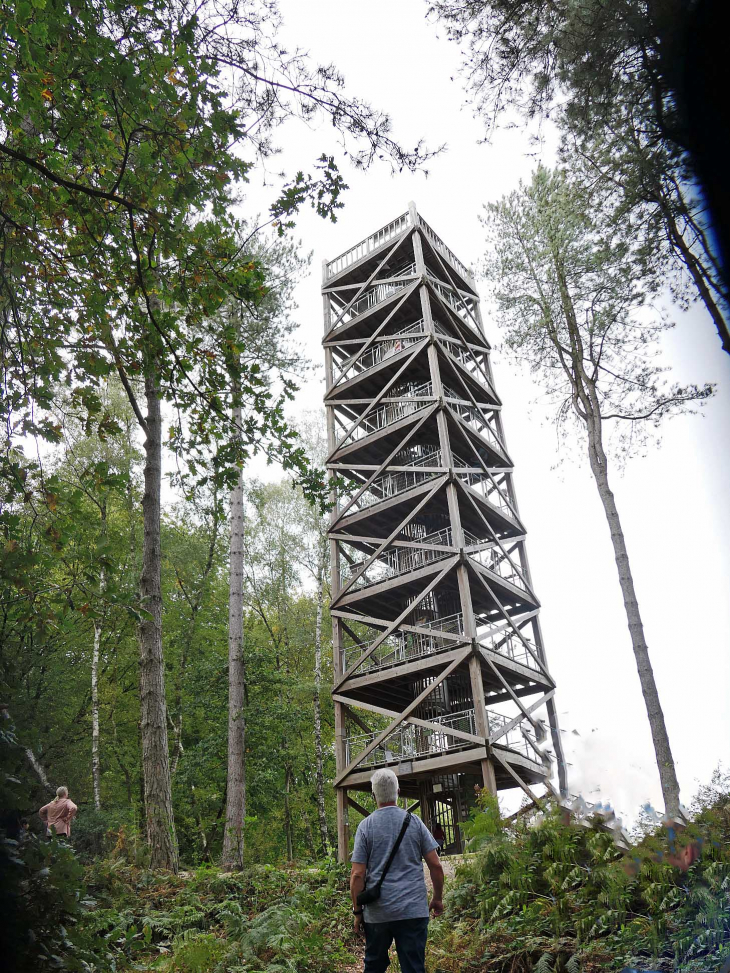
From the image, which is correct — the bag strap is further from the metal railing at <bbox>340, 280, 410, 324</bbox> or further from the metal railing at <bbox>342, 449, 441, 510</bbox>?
the metal railing at <bbox>340, 280, 410, 324</bbox>

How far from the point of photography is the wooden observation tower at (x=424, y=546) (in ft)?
51.0

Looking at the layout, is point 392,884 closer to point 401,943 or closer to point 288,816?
point 401,943

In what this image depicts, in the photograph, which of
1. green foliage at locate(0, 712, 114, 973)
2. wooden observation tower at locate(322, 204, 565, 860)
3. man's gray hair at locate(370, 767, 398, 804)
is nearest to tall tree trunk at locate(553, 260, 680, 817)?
wooden observation tower at locate(322, 204, 565, 860)

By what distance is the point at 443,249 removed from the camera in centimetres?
2273

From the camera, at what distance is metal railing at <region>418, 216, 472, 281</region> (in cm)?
2165

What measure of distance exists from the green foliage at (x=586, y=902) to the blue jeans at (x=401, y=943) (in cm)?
110

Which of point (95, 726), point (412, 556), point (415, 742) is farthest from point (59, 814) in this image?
point (412, 556)

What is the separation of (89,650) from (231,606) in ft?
25.2

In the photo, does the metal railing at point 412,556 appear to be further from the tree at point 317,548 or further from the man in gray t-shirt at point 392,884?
the man in gray t-shirt at point 392,884

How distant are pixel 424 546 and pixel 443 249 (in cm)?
1175

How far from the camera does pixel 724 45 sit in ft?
5.90

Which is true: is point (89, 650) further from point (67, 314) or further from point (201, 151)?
point (201, 151)

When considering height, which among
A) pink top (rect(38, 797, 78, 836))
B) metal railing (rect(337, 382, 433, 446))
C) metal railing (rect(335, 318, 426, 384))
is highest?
metal railing (rect(335, 318, 426, 384))

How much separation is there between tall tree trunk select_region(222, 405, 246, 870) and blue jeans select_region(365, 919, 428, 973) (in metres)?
8.90
